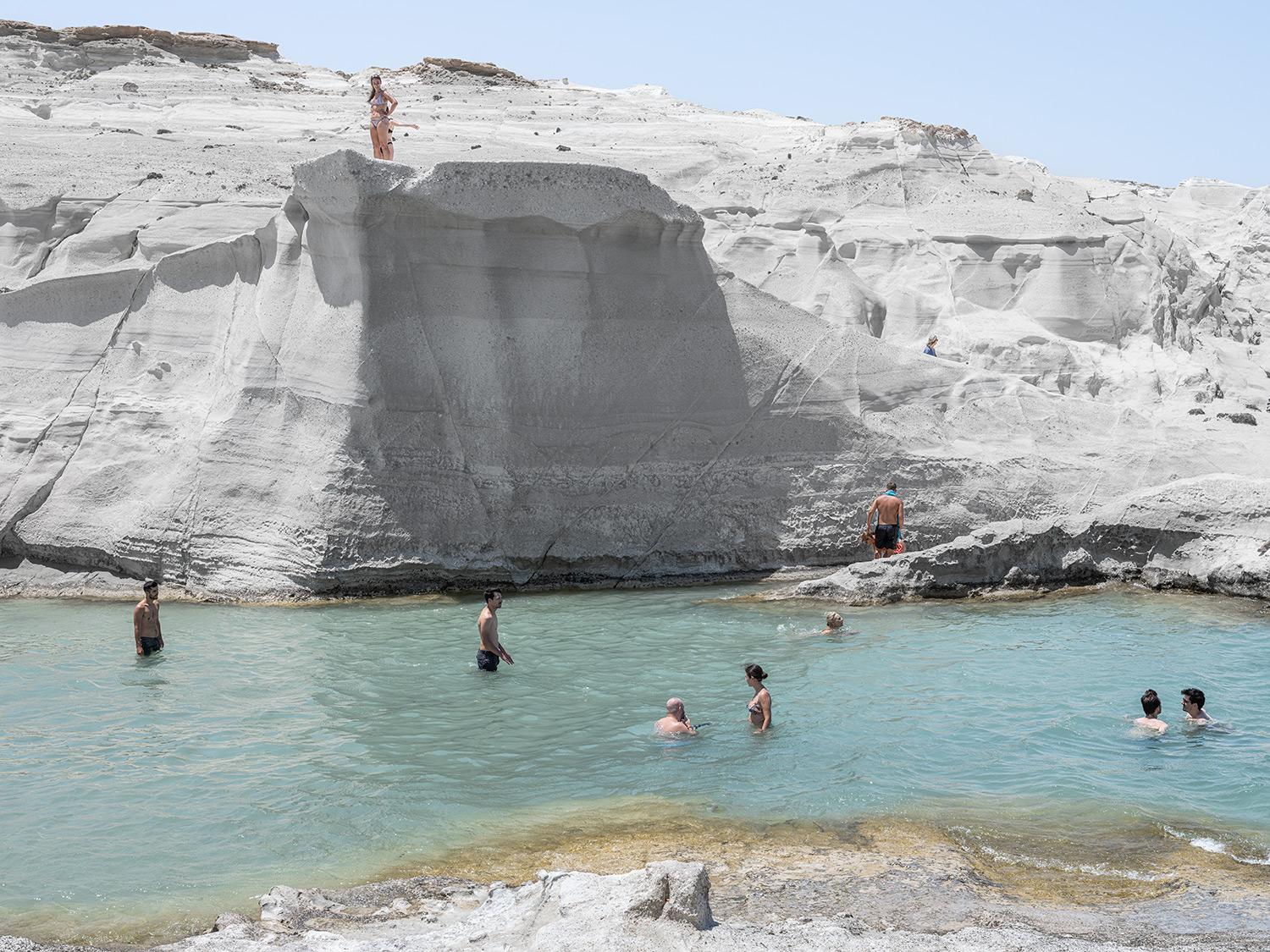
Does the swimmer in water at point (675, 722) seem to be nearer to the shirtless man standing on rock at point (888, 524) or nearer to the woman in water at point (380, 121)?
the shirtless man standing on rock at point (888, 524)

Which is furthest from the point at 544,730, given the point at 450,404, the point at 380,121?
the point at 380,121

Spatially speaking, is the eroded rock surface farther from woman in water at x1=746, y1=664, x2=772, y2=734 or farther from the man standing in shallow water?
woman in water at x1=746, y1=664, x2=772, y2=734

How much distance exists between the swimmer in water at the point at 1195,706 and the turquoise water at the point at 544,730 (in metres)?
0.14

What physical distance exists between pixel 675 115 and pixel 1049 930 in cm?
2647

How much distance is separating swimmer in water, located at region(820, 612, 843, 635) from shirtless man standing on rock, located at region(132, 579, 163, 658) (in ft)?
20.5

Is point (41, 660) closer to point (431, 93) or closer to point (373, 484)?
point (373, 484)

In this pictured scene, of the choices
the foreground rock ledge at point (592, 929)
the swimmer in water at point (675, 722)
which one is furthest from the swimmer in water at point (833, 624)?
the foreground rock ledge at point (592, 929)

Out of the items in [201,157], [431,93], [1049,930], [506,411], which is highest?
[431,93]

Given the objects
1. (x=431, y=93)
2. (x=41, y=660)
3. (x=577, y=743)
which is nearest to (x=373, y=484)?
(x=41, y=660)

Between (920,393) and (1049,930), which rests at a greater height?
(920,393)

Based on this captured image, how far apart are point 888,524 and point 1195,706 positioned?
5240 millimetres

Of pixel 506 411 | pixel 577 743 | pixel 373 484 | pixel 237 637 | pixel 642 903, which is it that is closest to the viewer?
pixel 642 903

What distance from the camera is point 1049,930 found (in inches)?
230

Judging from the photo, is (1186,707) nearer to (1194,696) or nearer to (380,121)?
(1194,696)
